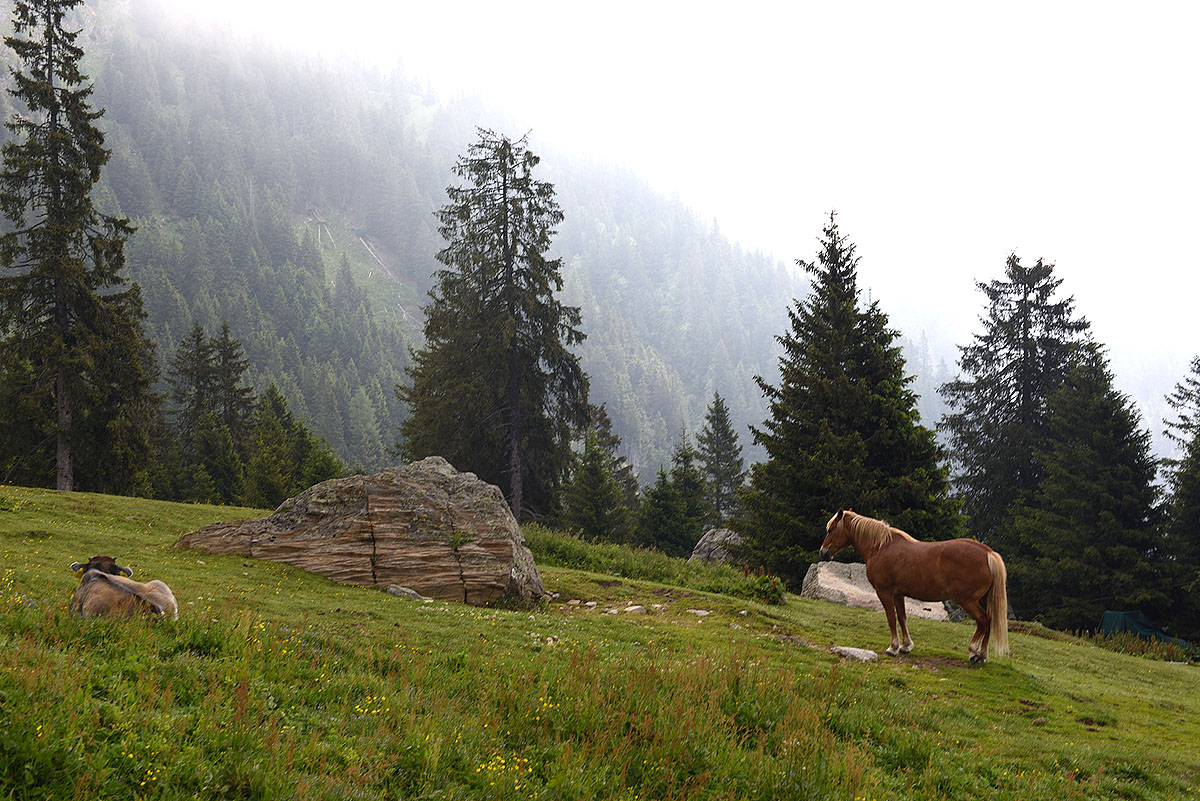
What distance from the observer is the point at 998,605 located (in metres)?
12.5

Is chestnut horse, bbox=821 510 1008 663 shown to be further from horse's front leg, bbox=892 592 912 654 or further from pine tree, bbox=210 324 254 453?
pine tree, bbox=210 324 254 453

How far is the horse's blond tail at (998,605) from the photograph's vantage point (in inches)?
485

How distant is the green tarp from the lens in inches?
1058

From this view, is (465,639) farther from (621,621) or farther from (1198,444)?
(1198,444)

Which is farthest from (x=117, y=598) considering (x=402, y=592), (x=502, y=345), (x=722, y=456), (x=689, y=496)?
(x=722, y=456)

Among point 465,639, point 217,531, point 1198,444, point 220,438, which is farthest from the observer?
point 220,438

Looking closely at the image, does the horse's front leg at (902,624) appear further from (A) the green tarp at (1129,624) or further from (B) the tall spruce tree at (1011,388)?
(B) the tall spruce tree at (1011,388)

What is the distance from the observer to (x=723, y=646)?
40.3 ft

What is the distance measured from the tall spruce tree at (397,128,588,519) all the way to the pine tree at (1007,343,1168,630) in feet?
86.2

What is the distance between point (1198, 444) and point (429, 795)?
39803mm

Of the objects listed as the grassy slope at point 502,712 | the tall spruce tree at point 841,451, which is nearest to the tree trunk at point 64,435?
the grassy slope at point 502,712

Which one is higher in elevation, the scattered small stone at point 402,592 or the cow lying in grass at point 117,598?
the cow lying in grass at point 117,598

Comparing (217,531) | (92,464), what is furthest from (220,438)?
(217,531)

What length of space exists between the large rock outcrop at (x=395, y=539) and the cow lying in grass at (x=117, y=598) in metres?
7.30
